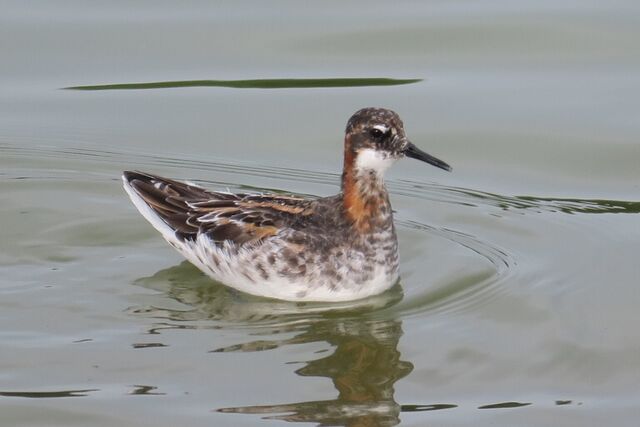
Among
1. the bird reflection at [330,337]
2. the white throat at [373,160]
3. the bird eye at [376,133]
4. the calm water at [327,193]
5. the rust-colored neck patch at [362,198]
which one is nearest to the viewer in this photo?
the bird reflection at [330,337]

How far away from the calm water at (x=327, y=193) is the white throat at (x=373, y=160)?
41.5 inches

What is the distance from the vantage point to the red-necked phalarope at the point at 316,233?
38.7 feet

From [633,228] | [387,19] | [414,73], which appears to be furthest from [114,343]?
[387,19]

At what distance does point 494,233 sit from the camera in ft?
43.9

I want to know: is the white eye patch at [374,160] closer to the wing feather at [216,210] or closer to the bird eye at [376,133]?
the bird eye at [376,133]

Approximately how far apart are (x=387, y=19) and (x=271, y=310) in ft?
23.4

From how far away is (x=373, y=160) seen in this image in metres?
11.9

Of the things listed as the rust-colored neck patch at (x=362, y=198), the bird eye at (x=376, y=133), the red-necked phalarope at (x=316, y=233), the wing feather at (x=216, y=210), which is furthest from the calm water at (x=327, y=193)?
the bird eye at (x=376, y=133)

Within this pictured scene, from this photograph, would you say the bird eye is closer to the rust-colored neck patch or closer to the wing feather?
the rust-colored neck patch

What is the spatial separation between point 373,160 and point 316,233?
77cm

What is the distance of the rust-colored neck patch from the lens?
39.6ft

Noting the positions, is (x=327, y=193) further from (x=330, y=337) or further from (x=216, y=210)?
(x=330, y=337)

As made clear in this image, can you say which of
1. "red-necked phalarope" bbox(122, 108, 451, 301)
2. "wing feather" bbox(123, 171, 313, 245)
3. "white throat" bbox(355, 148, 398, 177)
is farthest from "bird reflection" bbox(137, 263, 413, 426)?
"white throat" bbox(355, 148, 398, 177)

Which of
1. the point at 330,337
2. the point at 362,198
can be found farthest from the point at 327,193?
the point at 330,337
